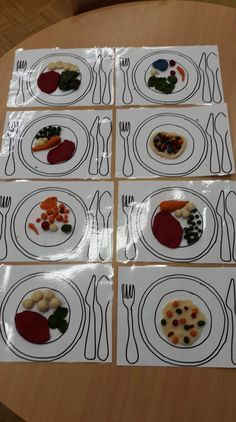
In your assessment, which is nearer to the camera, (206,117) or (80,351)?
(80,351)

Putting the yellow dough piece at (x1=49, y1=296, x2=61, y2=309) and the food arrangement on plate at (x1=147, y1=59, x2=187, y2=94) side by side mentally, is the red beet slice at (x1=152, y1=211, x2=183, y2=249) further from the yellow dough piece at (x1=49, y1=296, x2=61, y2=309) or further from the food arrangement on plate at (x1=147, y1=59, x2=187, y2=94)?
the food arrangement on plate at (x1=147, y1=59, x2=187, y2=94)

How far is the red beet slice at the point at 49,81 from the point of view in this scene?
3.91ft

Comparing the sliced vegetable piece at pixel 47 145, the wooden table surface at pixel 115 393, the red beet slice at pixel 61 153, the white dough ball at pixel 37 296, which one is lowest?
the wooden table surface at pixel 115 393

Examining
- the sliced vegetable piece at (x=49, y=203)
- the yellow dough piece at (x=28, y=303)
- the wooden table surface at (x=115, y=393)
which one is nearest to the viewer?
the wooden table surface at (x=115, y=393)

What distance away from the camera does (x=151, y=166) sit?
3.47 ft

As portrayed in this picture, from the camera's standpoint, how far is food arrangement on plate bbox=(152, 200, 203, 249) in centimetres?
95

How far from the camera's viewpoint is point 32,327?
869 millimetres

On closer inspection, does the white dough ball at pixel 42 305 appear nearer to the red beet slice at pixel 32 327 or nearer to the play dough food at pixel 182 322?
the red beet slice at pixel 32 327

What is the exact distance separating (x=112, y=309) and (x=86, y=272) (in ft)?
0.33

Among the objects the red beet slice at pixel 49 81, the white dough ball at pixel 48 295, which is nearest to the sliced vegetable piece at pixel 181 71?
the red beet slice at pixel 49 81
